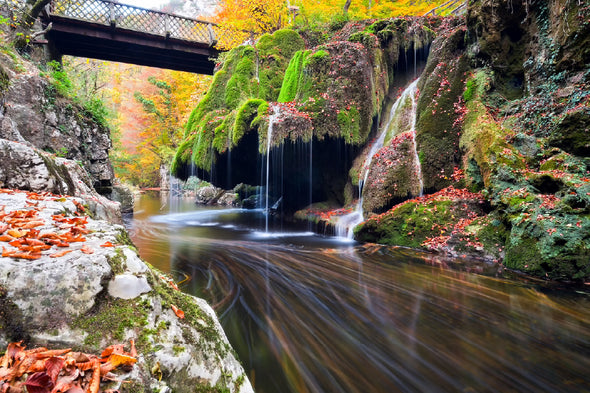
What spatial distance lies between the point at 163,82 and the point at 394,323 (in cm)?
2783

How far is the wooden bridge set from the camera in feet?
41.3

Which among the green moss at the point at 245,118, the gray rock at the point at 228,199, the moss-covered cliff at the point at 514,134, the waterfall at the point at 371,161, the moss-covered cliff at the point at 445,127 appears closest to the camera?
the moss-covered cliff at the point at 514,134

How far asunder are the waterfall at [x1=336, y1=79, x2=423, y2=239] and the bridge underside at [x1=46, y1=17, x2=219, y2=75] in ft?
35.6

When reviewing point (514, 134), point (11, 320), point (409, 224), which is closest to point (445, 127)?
point (514, 134)

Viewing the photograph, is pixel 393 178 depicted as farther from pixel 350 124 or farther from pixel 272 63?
pixel 272 63

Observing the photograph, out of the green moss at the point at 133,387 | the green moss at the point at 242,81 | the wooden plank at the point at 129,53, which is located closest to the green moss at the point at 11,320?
the green moss at the point at 133,387

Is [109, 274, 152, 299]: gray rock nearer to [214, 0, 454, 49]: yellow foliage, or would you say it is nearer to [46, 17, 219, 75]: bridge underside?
[214, 0, 454, 49]: yellow foliage

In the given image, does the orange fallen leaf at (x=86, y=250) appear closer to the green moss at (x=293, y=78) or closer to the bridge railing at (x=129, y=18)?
the green moss at (x=293, y=78)

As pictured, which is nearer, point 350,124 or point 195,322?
point 195,322

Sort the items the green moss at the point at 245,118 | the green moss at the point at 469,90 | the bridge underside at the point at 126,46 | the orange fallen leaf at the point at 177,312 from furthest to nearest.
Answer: the bridge underside at the point at 126,46, the green moss at the point at 245,118, the green moss at the point at 469,90, the orange fallen leaf at the point at 177,312

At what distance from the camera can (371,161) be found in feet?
30.2

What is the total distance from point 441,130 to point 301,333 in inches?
285

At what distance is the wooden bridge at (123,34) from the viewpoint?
41.3ft

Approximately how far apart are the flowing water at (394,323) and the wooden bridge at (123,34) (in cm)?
1301
